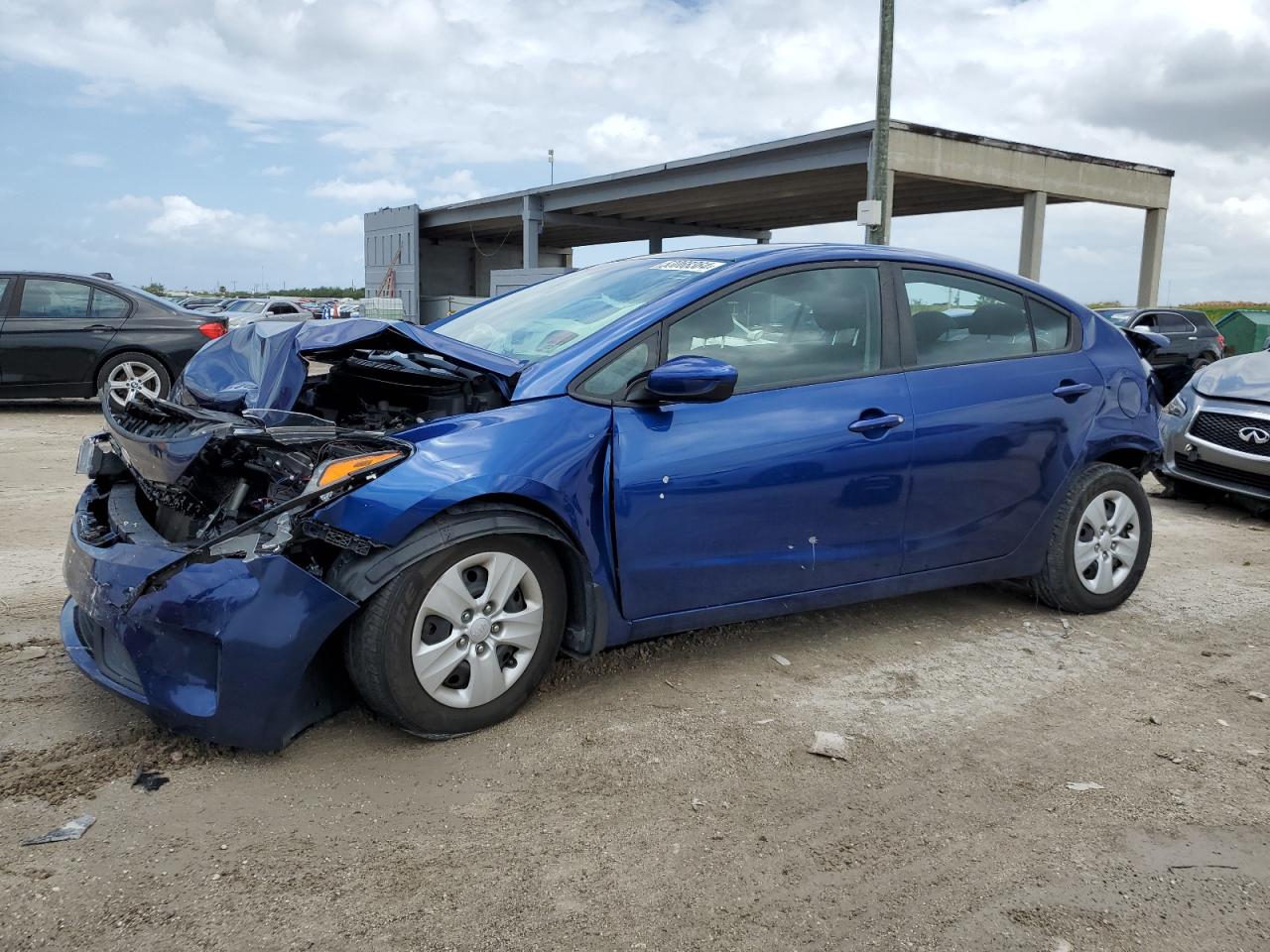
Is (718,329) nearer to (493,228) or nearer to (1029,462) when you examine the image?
(1029,462)

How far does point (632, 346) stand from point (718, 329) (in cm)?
36

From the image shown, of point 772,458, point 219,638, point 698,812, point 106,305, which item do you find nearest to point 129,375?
point 106,305

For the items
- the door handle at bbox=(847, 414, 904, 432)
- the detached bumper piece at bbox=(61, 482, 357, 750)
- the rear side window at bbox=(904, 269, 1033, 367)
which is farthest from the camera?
the rear side window at bbox=(904, 269, 1033, 367)

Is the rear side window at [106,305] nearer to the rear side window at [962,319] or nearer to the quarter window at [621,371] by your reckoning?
the quarter window at [621,371]

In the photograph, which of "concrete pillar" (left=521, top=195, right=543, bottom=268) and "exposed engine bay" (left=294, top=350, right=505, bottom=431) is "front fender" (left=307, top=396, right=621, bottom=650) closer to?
"exposed engine bay" (left=294, top=350, right=505, bottom=431)

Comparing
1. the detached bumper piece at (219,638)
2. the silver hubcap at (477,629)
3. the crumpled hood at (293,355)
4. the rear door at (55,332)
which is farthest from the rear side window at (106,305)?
the silver hubcap at (477,629)

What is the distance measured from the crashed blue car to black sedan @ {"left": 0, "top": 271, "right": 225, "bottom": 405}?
287 inches

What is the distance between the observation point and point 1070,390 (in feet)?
14.9

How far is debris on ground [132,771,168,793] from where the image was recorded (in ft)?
9.59

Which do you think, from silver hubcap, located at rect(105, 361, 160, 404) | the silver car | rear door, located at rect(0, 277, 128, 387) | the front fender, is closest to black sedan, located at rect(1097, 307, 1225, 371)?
the silver car

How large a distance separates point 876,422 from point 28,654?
325 centimetres

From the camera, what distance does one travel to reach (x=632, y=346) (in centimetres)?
359

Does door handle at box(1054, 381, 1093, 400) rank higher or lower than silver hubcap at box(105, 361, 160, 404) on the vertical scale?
higher

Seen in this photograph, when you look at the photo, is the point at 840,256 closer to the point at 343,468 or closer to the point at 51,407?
the point at 343,468
